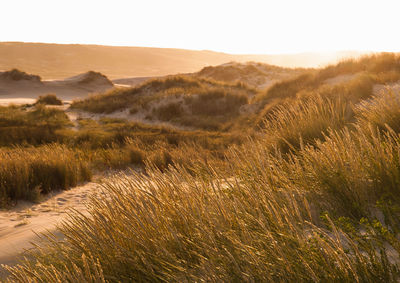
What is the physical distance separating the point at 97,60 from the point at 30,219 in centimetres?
10220

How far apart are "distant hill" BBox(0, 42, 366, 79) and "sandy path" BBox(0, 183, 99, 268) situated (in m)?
69.8

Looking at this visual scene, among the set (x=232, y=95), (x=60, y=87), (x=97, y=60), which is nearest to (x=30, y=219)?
(x=232, y=95)

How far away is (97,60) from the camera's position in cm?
9938

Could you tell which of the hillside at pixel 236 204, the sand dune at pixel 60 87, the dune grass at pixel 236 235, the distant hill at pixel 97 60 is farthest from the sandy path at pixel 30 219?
the distant hill at pixel 97 60

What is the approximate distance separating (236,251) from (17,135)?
506 inches

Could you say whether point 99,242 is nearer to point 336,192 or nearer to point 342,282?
point 342,282

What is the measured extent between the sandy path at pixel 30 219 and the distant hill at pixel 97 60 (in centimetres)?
6983

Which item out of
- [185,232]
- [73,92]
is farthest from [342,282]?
[73,92]

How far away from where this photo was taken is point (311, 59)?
139250 millimetres

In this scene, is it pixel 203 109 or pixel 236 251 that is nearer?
pixel 236 251

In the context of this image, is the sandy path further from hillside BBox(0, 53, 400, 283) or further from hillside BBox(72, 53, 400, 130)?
hillside BBox(72, 53, 400, 130)

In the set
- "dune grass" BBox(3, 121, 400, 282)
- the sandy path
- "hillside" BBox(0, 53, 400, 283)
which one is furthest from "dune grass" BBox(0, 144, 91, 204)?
"dune grass" BBox(3, 121, 400, 282)

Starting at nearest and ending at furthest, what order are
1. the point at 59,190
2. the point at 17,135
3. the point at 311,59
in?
the point at 59,190, the point at 17,135, the point at 311,59

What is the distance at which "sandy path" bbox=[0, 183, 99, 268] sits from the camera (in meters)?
3.49
